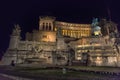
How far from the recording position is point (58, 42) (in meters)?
111

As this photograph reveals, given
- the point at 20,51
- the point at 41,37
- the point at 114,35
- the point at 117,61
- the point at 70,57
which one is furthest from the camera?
the point at 41,37

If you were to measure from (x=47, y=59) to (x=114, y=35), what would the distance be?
36.0 meters

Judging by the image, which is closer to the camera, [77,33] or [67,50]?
[67,50]

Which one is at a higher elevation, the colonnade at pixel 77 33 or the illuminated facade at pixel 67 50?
the colonnade at pixel 77 33

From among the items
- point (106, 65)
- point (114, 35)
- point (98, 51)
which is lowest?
point (106, 65)

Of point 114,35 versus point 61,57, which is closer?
point 114,35

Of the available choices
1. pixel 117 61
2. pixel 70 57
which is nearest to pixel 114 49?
pixel 117 61

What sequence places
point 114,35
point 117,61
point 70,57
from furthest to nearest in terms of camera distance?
point 70,57, point 114,35, point 117,61

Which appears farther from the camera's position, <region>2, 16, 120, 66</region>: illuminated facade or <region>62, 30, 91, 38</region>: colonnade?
<region>62, 30, 91, 38</region>: colonnade

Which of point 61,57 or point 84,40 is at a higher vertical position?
point 84,40

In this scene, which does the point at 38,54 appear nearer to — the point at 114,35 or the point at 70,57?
the point at 70,57

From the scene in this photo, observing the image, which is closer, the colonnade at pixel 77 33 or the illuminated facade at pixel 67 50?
the illuminated facade at pixel 67 50

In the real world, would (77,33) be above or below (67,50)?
above

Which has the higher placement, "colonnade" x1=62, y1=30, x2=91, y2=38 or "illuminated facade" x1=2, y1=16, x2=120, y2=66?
"colonnade" x1=62, y1=30, x2=91, y2=38
